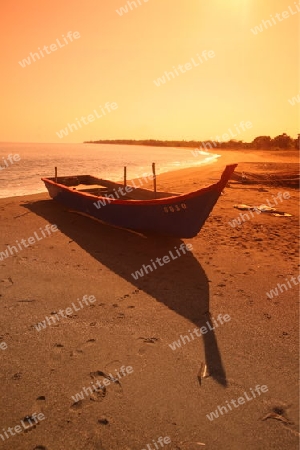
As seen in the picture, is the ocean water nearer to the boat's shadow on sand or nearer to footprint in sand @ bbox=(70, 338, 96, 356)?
the boat's shadow on sand

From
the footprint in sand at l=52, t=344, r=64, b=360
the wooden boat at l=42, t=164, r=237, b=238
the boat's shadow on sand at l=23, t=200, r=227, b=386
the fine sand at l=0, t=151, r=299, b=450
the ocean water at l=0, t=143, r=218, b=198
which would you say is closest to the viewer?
the fine sand at l=0, t=151, r=299, b=450

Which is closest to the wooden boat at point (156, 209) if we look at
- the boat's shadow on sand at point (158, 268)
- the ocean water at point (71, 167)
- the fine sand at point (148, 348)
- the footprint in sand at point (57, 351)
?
the boat's shadow on sand at point (158, 268)

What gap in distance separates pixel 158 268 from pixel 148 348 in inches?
112

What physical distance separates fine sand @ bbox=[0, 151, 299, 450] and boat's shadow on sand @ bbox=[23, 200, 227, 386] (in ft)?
0.09

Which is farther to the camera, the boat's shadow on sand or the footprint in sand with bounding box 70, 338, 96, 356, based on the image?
the boat's shadow on sand

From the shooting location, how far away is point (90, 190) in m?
11.9

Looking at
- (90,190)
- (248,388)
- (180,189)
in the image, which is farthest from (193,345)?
(180,189)

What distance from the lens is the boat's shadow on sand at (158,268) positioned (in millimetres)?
4938

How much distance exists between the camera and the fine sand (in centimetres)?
303

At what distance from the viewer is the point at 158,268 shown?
22.8ft

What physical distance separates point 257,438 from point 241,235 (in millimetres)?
6490

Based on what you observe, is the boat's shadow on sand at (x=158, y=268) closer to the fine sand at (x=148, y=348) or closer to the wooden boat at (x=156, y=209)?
the fine sand at (x=148, y=348)

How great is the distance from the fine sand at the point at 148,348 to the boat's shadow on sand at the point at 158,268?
0.03 m

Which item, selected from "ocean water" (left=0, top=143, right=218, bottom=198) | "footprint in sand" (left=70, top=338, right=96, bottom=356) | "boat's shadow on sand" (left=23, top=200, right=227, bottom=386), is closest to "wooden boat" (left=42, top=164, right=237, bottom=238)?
"boat's shadow on sand" (left=23, top=200, right=227, bottom=386)
